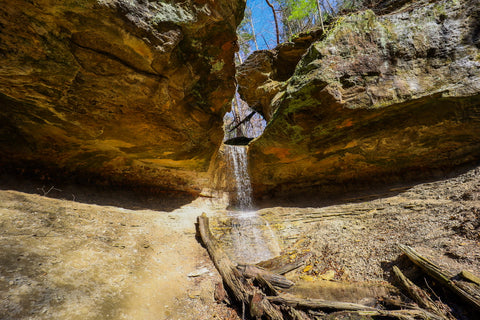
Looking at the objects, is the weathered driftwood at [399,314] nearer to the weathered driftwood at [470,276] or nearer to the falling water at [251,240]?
the weathered driftwood at [470,276]

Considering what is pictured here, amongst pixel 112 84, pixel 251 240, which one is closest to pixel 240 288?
pixel 251 240

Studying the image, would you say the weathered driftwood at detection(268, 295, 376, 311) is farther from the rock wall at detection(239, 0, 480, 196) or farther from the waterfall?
the waterfall

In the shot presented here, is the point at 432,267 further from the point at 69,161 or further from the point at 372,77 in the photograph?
the point at 69,161

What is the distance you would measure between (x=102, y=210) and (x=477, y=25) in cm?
1100

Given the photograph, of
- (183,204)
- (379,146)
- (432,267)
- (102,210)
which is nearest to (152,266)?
(102,210)

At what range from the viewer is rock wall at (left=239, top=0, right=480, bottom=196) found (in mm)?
5020

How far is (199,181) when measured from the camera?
8266 millimetres

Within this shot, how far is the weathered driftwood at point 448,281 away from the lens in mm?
2355

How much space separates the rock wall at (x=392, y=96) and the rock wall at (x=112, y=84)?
2.76m

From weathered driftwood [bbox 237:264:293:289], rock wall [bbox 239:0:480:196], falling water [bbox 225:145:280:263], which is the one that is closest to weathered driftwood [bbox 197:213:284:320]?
weathered driftwood [bbox 237:264:293:289]

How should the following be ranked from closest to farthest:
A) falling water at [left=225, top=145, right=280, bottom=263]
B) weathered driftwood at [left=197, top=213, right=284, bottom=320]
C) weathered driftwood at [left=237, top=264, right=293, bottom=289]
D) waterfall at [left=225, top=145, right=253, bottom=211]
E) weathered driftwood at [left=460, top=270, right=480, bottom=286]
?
weathered driftwood at [left=460, top=270, right=480, bottom=286]
weathered driftwood at [left=197, top=213, right=284, bottom=320]
weathered driftwood at [left=237, top=264, right=293, bottom=289]
falling water at [left=225, top=145, right=280, bottom=263]
waterfall at [left=225, top=145, right=253, bottom=211]

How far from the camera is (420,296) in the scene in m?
2.68

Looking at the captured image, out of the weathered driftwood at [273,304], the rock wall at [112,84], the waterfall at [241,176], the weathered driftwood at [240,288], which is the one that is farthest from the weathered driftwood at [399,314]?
the waterfall at [241,176]

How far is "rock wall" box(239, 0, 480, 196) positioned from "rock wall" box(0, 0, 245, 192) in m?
2.76
